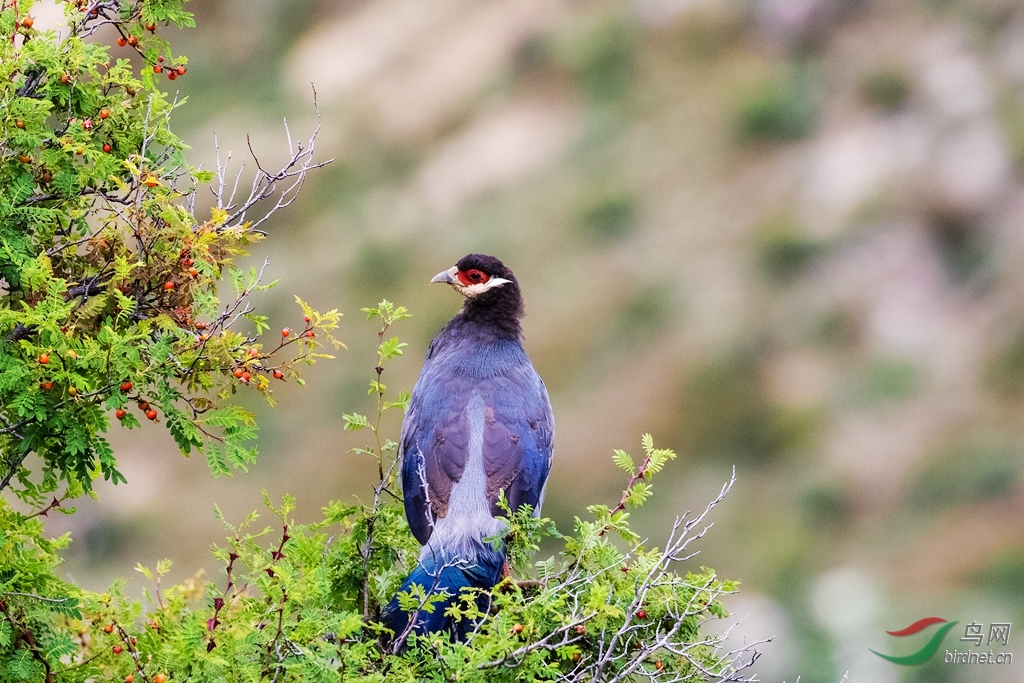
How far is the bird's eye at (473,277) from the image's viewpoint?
638 cm

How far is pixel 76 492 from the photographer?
448cm

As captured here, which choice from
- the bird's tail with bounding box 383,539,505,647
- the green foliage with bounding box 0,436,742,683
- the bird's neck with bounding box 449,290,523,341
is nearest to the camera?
the green foliage with bounding box 0,436,742,683

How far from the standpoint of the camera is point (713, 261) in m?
19.0

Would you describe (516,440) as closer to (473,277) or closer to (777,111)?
(473,277)

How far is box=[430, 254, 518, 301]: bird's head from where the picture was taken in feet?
20.7

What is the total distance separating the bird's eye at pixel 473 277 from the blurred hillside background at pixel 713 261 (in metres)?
9.45

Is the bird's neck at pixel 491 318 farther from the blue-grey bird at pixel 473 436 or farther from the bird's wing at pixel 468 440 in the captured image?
the bird's wing at pixel 468 440

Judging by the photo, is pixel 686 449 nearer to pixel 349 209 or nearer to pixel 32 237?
pixel 349 209

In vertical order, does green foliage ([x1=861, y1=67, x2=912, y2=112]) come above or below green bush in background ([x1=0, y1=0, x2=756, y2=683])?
above

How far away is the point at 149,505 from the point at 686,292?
9027 millimetres

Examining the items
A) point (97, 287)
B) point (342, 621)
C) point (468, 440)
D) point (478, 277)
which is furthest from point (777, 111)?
point (342, 621)

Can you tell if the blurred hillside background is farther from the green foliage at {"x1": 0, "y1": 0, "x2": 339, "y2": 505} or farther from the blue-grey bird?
the green foliage at {"x1": 0, "y1": 0, "x2": 339, "y2": 505}

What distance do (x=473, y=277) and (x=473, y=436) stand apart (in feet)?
3.63

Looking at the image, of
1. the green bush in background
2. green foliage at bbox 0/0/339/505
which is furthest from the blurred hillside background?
green foliage at bbox 0/0/339/505
